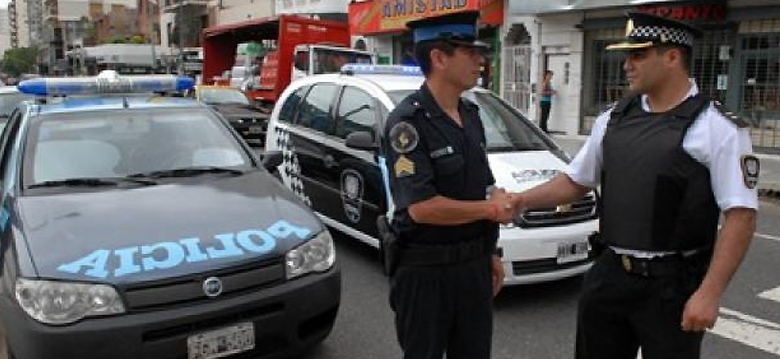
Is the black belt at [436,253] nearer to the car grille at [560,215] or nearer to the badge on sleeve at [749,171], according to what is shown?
the badge on sleeve at [749,171]

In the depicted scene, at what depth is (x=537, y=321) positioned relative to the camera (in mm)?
4633

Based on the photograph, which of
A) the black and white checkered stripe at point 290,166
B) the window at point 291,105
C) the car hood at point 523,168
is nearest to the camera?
the car hood at point 523,168

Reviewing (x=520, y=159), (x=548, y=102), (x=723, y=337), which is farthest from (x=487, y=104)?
(x=548, y=102)

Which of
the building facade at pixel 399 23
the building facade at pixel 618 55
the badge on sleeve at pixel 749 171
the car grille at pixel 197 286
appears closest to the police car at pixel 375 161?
the car grille at pixel 197 286

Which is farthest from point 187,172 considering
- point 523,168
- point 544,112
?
point 544,112

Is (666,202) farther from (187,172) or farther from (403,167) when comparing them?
(187,172)

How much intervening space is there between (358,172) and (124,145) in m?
1.92

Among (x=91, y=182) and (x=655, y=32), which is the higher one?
(x=655, y=32)

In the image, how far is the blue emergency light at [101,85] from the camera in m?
5.19

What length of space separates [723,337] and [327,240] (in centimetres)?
254

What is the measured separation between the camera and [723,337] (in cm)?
435

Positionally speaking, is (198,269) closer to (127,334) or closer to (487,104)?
(127,334)

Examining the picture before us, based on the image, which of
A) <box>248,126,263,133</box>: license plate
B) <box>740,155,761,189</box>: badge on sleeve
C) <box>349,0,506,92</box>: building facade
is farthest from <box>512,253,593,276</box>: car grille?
<box>349,0,506,92</box>: building facade

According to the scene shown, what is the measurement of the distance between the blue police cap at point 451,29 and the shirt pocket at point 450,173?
1.36ft
